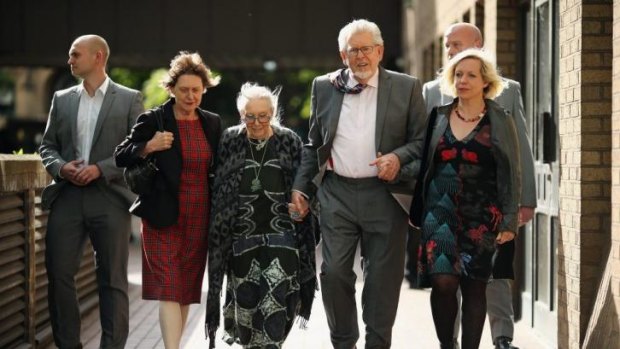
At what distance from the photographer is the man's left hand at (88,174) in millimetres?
6871

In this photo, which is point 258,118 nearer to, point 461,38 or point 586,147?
A: point 461,38

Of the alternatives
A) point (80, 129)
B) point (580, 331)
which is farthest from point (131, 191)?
point (580, 331)

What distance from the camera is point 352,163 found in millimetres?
6387

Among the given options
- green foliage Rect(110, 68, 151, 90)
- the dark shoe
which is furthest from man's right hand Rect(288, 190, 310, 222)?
green foliage Rect(110, 68, 151, 90)

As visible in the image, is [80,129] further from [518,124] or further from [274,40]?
[274,40]

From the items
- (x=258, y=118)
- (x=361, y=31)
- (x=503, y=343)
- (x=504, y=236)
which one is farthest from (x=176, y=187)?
(x=503, y=343)

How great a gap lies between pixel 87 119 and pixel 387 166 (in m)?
1.97

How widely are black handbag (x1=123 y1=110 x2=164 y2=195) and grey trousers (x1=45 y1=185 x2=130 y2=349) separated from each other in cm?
55

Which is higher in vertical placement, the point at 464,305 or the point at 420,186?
the point at 420,186

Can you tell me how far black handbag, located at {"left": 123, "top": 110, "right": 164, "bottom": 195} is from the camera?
650cm

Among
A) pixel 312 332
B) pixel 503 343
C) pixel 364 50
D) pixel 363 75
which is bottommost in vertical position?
pixel 312 332

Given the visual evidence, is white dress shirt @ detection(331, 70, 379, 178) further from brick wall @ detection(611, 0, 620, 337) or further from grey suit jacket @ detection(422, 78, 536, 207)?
brick wall @ detection(611, 0, 620, 337)

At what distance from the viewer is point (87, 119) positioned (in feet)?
23.3

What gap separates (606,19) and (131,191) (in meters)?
2.81
